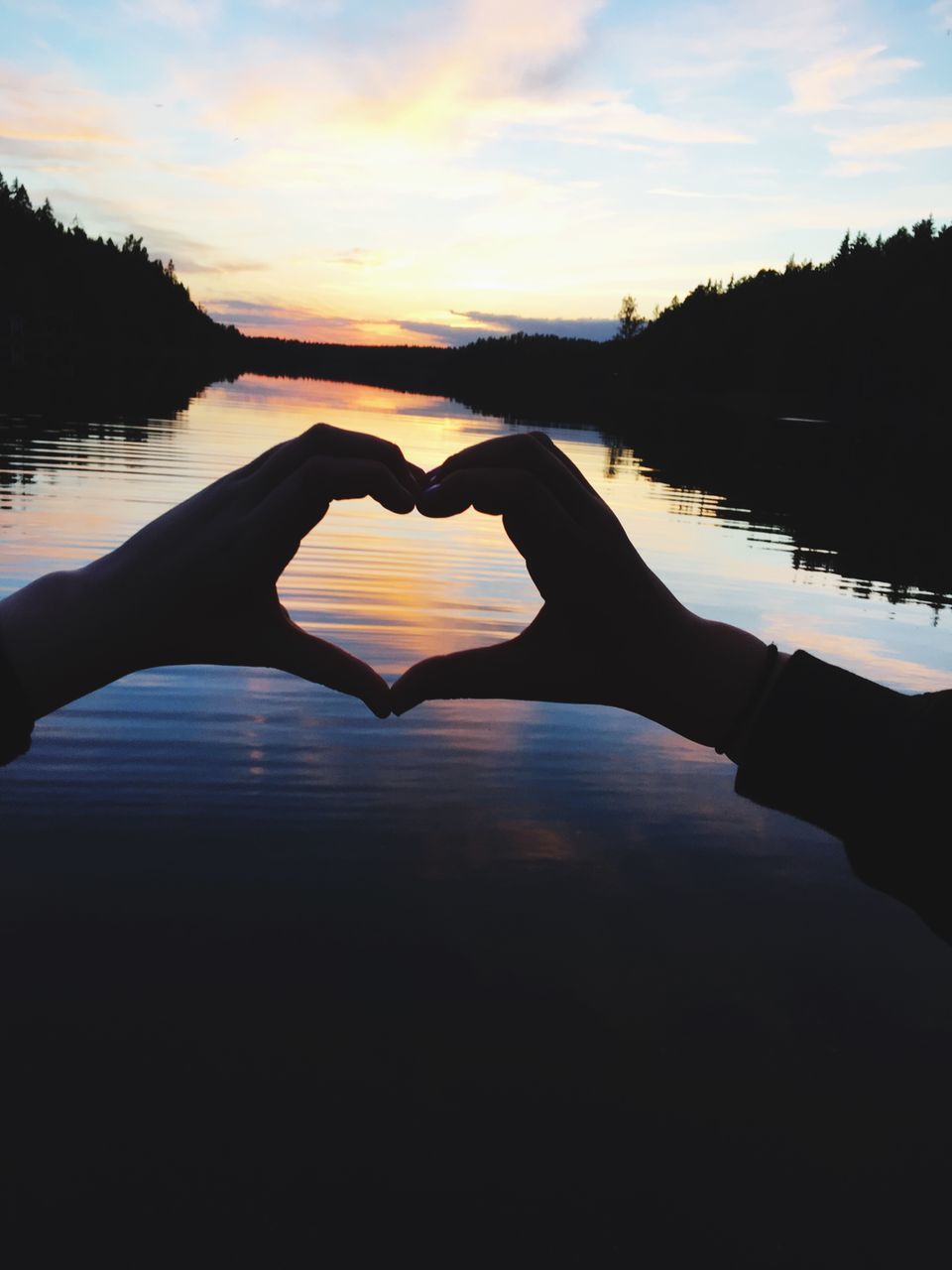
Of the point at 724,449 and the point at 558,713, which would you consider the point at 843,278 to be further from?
the point at 558,713

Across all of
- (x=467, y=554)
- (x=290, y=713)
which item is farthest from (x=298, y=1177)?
(x=467, y=554)

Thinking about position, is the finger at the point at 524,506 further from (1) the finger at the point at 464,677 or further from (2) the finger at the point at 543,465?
(1) the finger at the point at 464,677

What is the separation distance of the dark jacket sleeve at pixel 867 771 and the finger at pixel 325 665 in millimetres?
719

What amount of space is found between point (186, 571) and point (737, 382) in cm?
15497

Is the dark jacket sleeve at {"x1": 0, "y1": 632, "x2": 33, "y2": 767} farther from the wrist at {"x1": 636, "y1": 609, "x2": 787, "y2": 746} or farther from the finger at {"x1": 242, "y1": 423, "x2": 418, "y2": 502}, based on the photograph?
the wrist at {"x1": 636, "y1": 609, "x2": 787, "y2": 746}

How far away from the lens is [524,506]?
1.44m

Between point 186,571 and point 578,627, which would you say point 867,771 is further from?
point 186,571

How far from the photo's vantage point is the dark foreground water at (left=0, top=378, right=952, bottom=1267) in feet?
7.36

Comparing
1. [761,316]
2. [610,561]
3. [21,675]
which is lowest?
[21,675]

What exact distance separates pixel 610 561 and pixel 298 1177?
1960 mm

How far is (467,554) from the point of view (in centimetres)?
1302

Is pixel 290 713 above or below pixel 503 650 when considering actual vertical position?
below

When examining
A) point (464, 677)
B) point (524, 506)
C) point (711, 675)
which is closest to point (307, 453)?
point (524, 506)

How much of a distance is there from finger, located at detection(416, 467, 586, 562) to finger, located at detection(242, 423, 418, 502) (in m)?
0.14
